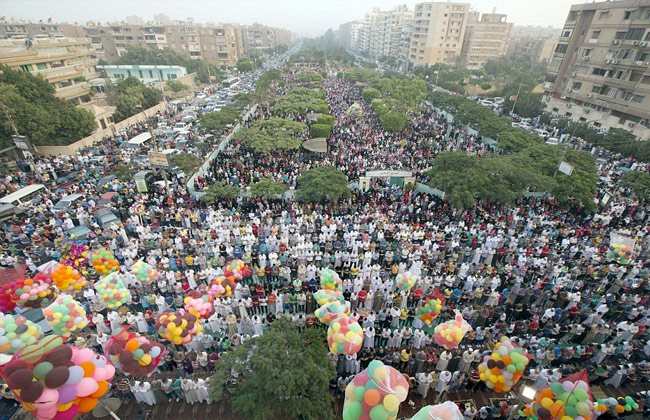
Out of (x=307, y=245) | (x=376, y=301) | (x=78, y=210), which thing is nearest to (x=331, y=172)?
(x=307, y=245)

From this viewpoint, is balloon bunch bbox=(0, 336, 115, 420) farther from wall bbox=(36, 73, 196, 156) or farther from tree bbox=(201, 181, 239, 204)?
wall bbox=(36, 73, 196, 156)

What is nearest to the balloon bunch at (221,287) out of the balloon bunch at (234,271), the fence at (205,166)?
the balloon bunch at (234,271)

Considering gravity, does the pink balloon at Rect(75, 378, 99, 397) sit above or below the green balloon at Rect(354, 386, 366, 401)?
below

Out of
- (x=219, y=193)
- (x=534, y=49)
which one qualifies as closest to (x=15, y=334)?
(x=219, y=193)

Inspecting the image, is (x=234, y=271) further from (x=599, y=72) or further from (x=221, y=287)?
(x=599, y=72)

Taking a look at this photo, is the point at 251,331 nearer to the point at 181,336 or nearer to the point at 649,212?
the point at 181,336

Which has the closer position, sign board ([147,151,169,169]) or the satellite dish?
the satellite dish

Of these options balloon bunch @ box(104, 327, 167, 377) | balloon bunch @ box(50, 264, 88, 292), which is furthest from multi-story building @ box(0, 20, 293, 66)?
balloon bunch @ box(104, 327, 167, 377)
